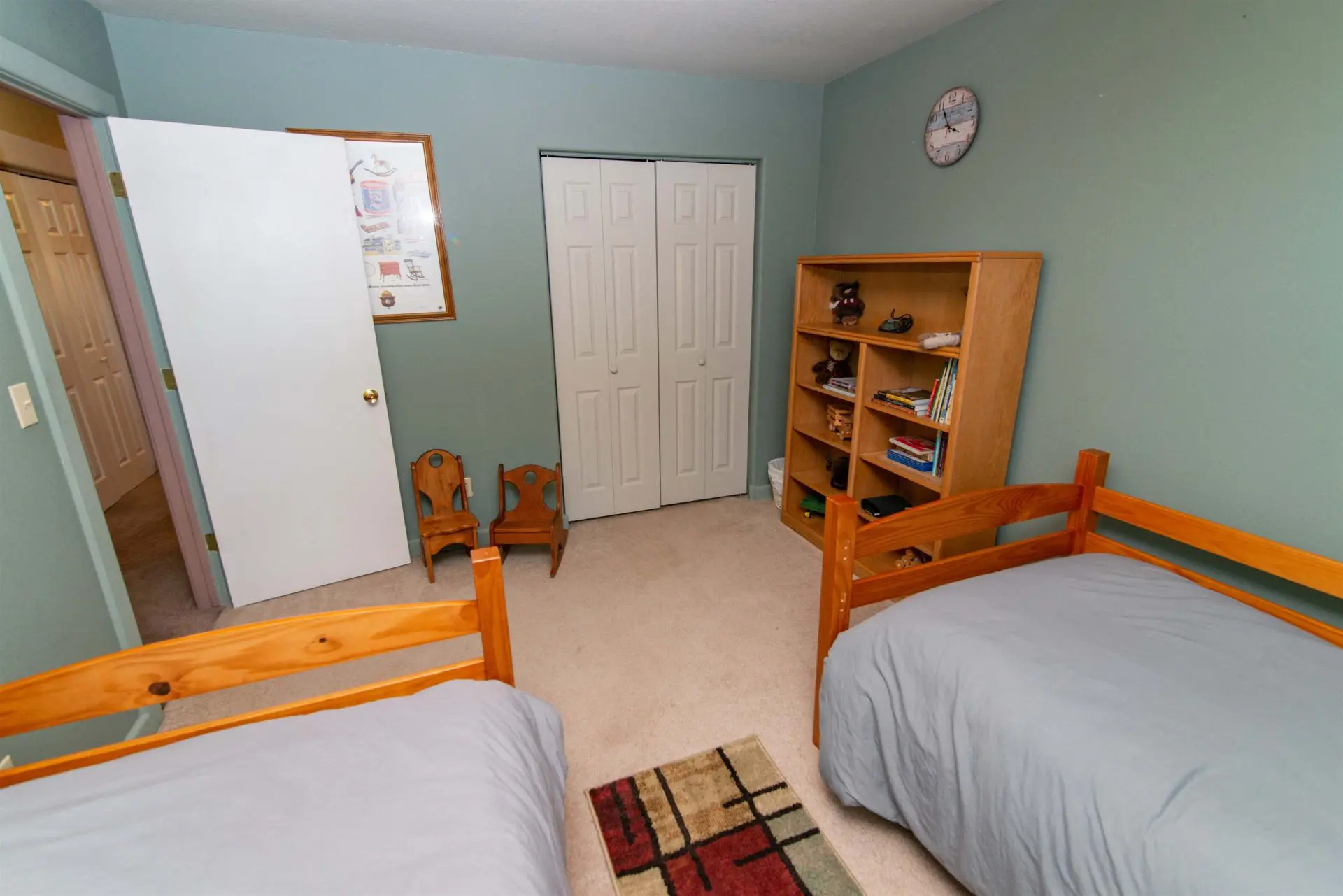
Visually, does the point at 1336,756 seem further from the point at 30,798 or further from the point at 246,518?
the point at 246,518

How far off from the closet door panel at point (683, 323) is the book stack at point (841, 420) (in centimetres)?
79

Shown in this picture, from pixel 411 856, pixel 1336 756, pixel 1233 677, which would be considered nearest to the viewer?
pixel 411 856

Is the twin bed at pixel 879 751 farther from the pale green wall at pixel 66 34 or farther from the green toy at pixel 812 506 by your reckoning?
the pale green wall at pixel 66 34

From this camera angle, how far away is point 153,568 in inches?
116

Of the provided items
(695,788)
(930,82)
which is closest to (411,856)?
(695,788)

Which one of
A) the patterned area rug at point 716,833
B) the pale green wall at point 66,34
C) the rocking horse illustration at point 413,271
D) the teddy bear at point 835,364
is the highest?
the pale green wall at point 66,34

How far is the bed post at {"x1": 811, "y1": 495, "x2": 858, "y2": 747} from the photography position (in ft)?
4.86

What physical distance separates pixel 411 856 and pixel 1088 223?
2510 mm

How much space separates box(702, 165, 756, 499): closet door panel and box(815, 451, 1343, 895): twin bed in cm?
200

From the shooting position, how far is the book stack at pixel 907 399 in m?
2.40

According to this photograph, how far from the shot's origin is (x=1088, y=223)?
6.44 ft

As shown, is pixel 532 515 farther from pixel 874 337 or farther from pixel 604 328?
pixel 874 337

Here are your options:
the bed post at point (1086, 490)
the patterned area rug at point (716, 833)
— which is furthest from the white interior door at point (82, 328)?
the bed post at point (1086, 490)

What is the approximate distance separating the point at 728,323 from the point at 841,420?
909 mm
